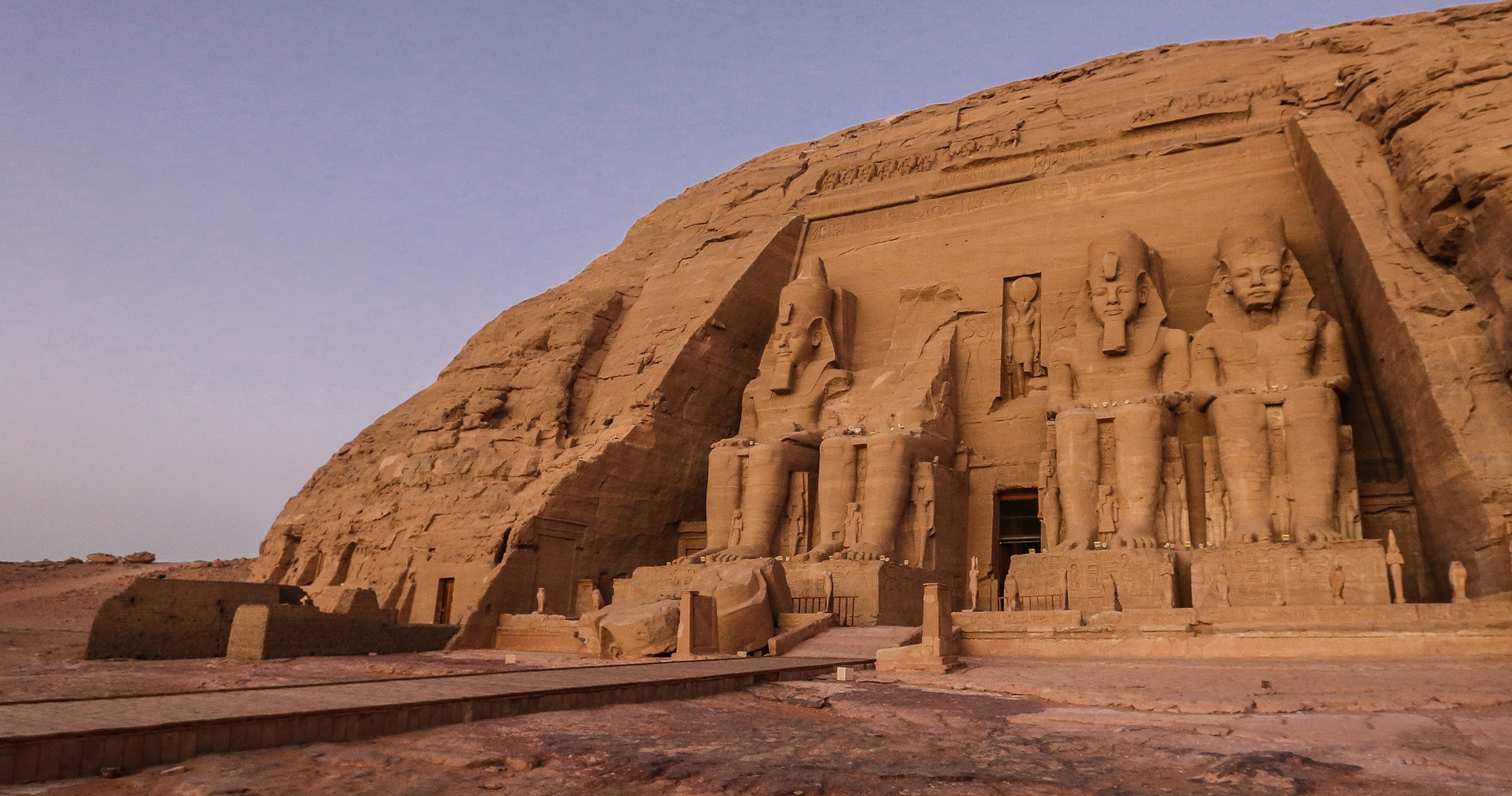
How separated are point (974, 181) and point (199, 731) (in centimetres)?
1483

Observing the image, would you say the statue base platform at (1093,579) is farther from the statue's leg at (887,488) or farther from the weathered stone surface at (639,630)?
the weathered stone surface at (639,630)

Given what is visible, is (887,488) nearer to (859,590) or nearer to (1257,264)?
(859,590)

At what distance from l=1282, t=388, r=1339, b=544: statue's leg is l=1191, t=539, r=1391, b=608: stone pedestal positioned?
19.2 inches

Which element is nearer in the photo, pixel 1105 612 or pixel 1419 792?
pixel 1419 792

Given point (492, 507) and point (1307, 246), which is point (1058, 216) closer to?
point (1307, 246)

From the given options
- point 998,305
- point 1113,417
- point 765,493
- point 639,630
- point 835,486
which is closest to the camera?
point 639,630

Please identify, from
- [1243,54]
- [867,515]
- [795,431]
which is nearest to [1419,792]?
[867,515]

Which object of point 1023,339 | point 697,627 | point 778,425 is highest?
point 1023,339

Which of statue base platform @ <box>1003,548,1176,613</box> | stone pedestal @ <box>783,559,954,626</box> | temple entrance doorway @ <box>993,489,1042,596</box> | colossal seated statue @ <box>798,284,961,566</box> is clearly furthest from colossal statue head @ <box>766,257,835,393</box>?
statue base platform @ <box>1003,548,1176,613</box>

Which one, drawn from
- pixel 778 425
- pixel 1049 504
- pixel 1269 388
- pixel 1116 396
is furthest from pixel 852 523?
pixel 1269 388

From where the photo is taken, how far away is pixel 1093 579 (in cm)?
1160

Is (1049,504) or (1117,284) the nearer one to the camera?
(1049,504)

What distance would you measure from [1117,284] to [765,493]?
17.4ft

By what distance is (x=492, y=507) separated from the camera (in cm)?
1445
